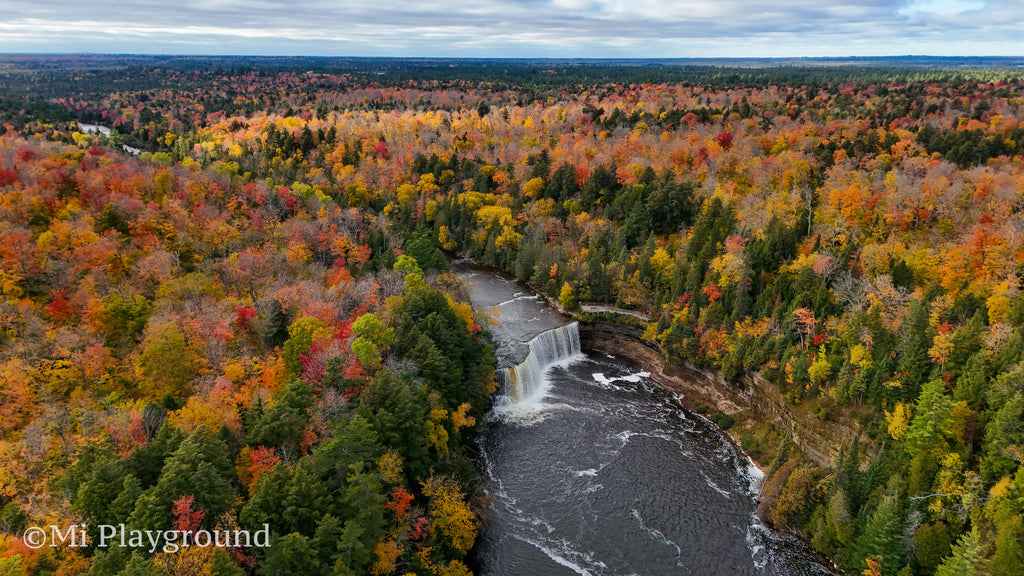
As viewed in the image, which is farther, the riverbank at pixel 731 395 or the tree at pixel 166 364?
the riverbank at pixel 731 395

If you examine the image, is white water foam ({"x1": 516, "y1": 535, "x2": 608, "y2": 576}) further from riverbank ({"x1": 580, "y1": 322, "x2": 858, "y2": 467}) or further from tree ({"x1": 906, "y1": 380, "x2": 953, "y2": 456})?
tree ({"x1": 906, "y1": 380, "x2": 953, "y2": 456})

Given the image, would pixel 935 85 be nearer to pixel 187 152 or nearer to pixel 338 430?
pixel 338 430

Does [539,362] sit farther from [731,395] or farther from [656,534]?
[656,534]

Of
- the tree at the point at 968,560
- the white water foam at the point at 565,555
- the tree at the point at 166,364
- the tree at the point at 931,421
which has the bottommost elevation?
the white water foam at the point at 565,555

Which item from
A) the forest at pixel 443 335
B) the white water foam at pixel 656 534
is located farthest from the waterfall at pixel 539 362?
the white water foam at pixel 656 534

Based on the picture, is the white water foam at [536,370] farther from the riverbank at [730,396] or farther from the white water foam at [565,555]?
the white water foam at [565,555]

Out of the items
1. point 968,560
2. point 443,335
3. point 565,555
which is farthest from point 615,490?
point 968,560

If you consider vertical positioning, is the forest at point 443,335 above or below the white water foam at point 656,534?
above

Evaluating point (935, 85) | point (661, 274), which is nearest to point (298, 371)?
point (661, 274)
